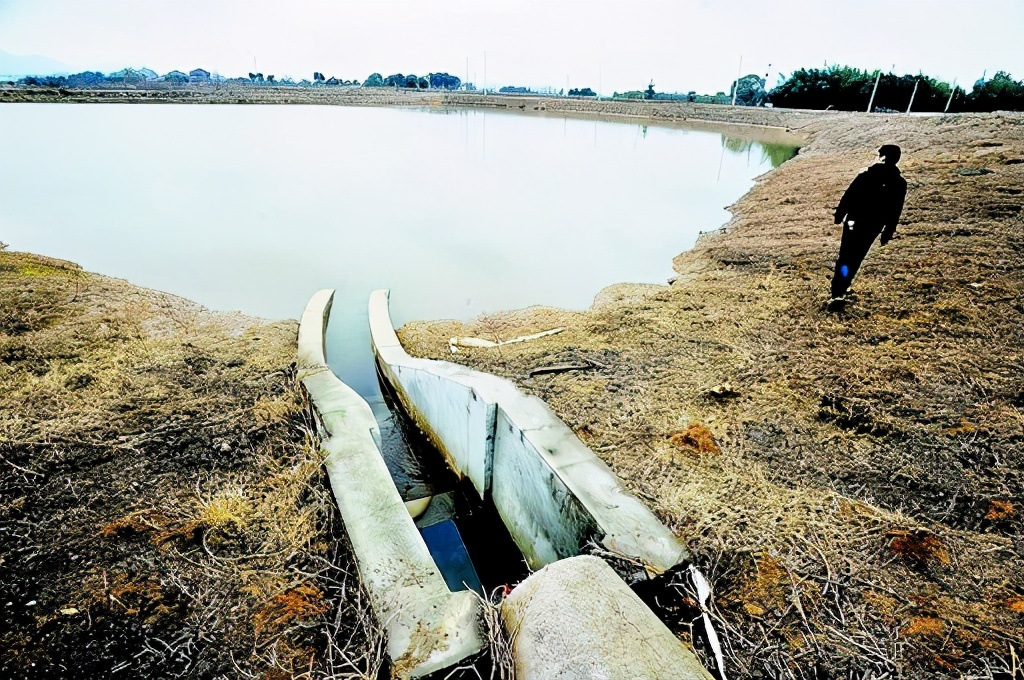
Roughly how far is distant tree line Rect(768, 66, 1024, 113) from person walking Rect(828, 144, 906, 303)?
45160 millimetres

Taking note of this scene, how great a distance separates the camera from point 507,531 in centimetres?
459

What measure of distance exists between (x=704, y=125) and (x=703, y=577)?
4555 centimetres

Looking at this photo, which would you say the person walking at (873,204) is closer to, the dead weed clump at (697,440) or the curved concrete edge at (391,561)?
the dead weed clump at (697,440)

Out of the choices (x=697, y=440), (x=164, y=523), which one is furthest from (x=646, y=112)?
(x=164, y=523)

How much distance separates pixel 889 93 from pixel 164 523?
184ft

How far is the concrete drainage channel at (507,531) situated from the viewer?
198 cm

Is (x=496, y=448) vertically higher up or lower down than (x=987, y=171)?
lower down

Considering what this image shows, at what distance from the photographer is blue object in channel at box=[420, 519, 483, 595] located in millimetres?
4262

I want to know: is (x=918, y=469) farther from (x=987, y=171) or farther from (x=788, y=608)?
(x=987, y=171)

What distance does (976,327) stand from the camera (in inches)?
195

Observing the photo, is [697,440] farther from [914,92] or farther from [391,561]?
[914,92]

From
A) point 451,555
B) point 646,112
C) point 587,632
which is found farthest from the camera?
point 646,112

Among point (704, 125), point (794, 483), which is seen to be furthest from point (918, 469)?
point (704, 125)

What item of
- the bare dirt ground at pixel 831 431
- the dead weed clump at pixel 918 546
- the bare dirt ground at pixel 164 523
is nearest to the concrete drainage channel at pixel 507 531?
the bare dirt ground at pixel 164 523
